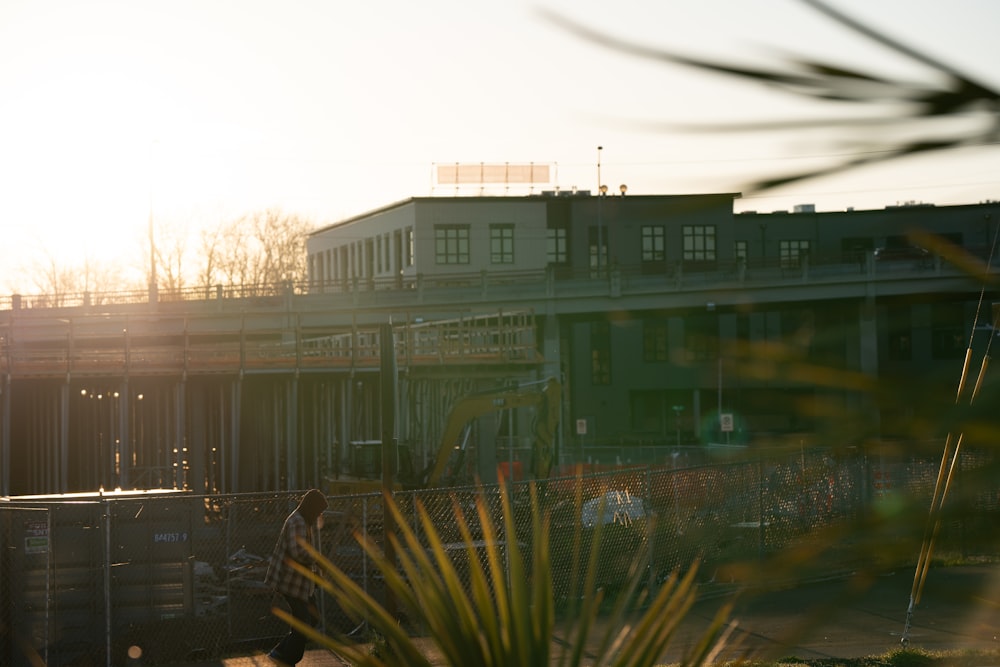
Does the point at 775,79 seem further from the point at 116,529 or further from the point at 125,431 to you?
the point at 125,431

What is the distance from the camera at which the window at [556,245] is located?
7469 centimetres

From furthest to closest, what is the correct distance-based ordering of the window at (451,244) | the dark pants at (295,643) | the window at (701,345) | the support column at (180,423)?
1. the window at (451,244)
2. the support column at (180,423)
3. the dark pants at (295,643)
4. the window at (701,345)

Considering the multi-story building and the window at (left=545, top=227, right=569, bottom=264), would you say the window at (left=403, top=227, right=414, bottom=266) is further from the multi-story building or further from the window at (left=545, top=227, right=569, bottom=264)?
the window at (left=545, top=227, right=569, bottom=264)

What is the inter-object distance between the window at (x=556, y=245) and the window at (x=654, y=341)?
621 centimetres

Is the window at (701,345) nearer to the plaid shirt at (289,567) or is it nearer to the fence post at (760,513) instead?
the plaid shirt at (289,567)

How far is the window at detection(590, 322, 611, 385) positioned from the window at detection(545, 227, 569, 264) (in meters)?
4.45

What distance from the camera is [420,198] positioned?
238 feet

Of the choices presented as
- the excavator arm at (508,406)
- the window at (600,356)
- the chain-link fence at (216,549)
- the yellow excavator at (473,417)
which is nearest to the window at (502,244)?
the window at (600,356)

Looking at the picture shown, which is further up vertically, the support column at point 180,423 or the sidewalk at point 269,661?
the support column at point 180,423

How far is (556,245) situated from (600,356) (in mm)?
7017

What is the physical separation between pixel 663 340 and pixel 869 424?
241ft

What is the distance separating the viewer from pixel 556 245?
7538 centimetres

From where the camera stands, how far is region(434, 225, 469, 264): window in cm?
7300

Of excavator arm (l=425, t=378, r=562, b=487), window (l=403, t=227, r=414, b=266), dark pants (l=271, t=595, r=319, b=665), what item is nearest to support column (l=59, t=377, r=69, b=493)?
excavator arm (l=425, t=378, r=562, b=487)
